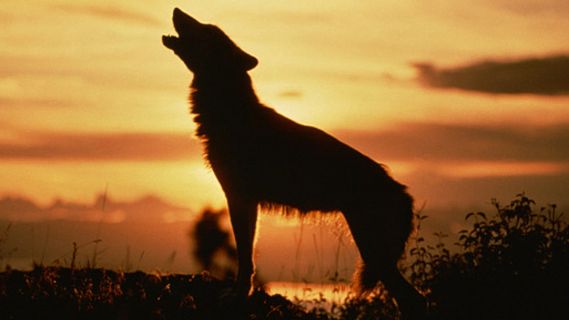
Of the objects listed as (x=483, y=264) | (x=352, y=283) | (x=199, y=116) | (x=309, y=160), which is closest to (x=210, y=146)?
(x=199, y=116)

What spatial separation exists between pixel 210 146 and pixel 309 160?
1069 mm

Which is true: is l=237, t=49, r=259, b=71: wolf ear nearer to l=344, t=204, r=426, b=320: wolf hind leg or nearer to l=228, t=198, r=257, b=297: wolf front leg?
l=228, t=198, r=257, b=297: wolf front leg

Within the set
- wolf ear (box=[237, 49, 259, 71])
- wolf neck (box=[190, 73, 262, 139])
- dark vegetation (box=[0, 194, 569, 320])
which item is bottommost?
dark vegetation (box=[0, 194, 569, 320])

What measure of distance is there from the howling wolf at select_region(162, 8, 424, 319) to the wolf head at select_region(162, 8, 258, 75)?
10mm

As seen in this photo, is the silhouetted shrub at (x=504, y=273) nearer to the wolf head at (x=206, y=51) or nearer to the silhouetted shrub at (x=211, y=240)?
the wolf head at (x=206, y=51)

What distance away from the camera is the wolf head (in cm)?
991

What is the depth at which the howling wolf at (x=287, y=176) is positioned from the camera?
9500 millimetres

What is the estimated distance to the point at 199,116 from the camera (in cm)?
1005

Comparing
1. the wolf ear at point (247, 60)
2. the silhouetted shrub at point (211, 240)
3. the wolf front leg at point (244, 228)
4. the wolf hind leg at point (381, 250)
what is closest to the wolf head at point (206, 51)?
the wolf ear at point (247, 60)

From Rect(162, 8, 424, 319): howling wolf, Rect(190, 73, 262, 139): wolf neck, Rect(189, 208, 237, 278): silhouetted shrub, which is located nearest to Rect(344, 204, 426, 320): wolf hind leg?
Rect(162, 8, 424, 319): howling wolf

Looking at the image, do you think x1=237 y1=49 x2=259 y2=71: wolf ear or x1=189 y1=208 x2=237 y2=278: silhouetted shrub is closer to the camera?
x1=237 y1=49 x2=259 y2=71: wolf ear

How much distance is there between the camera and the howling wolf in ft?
31.2

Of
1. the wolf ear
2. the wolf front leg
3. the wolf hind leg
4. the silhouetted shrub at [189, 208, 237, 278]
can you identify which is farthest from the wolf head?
the silhouetted shrub at [189, 208, 237, 278]

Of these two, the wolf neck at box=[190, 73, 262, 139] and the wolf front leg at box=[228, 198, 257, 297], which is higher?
the wolf neck at box=[190, 73, 262, 139]
